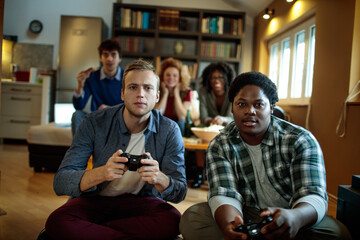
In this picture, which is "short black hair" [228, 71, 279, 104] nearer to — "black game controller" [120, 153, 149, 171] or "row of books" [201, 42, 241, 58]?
"black game controller" [120, 153, 149, 171]

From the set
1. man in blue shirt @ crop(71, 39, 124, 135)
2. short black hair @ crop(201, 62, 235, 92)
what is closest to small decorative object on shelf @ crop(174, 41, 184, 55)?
short black hair @ crop(201, 62, 235, 92)

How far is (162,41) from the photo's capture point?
204 inches

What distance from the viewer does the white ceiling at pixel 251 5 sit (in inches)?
180

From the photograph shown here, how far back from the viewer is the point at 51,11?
5242 millimetres

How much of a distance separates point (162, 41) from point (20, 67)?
2411 mm

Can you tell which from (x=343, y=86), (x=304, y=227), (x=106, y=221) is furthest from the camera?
(x=343, y=86)

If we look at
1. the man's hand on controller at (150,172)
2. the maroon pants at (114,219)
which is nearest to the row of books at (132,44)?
the maroon pants at (114,219)

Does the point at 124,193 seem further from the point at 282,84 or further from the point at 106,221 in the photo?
the point at 282,84

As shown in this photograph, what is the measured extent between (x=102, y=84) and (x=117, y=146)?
5.29ft

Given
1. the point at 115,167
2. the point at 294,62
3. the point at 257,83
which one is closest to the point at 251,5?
the point at 294,62

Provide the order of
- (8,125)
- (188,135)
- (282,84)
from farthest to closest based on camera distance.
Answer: (8,125) < (282,84) < (188,135)

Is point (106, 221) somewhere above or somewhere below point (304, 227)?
below

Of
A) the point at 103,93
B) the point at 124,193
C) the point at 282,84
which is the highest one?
the point at 282,84

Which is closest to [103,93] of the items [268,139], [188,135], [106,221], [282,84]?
[188,135]
